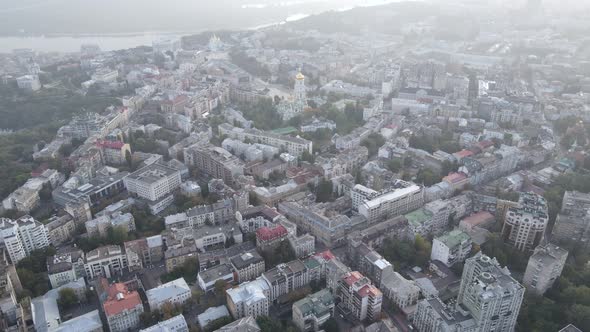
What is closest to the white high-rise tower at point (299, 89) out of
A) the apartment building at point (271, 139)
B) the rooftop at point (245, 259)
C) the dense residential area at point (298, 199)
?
the dense residential area at point (298, 199)

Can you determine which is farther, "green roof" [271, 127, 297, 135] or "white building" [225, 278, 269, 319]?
"green roof" [271, 127, 297, 135]

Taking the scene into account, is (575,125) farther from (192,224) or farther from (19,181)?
(19,181)

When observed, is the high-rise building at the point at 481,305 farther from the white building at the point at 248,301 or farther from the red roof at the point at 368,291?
the white building at the point at 248,301

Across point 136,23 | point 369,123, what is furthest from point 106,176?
point 136,23

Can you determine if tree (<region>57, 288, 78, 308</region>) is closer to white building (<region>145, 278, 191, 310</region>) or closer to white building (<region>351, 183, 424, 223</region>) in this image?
white building (<region>145, 278, 191, 310</region>)

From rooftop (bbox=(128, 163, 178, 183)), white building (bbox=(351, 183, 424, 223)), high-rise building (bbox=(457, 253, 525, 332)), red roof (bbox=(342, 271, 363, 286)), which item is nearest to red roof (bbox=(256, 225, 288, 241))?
red roof (bbox=(342, 271, 363, 286))
